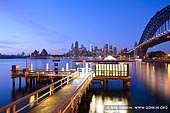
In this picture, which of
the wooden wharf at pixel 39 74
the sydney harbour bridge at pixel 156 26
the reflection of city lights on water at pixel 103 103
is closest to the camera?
the reflection of city lights on water at pixel 103 103

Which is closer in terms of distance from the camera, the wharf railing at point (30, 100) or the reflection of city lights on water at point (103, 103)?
the wharf railing at point (30, 100)

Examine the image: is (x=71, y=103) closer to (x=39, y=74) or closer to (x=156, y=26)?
(x=39, y=74)

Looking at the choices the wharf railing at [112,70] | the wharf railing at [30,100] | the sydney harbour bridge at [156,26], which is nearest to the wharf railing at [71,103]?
the wharf railing at [30,100]

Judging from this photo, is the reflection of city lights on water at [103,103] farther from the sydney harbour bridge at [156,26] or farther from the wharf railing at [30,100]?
the sydney harbour bridge at [156,26]

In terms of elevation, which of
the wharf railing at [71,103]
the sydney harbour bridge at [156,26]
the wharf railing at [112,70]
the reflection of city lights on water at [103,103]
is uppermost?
the sydney harbour bridge at [156,26]

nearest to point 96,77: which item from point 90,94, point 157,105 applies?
point 90,94

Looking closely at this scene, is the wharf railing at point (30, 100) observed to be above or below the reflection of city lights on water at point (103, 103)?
above

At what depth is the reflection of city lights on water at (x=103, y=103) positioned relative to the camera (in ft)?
64.9

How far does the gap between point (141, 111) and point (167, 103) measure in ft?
16.7

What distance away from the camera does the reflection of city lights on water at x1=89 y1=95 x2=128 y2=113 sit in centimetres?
1978

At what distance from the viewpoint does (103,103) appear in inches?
909

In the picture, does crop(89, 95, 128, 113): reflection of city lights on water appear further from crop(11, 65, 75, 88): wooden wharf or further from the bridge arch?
the bridge arch

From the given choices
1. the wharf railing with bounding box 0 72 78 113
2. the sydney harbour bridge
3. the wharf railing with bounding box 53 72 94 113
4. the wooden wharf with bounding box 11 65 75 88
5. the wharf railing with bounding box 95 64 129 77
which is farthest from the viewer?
the sydney harbour bridge

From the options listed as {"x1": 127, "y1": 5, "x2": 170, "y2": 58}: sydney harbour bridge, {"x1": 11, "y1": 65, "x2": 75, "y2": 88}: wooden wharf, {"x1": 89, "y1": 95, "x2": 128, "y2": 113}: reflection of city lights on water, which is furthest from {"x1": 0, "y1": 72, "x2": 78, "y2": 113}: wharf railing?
{"x1": 127, "y1": 5, "x2": 170, "y2": 58}: sydney harbour bridge
